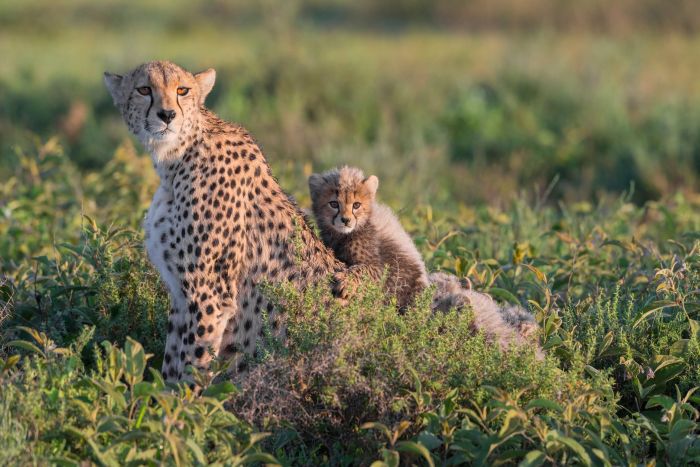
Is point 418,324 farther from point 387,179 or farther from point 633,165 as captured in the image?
point 633,165

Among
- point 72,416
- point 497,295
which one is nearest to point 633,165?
point 497,295

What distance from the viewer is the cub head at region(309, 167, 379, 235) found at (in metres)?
4.72

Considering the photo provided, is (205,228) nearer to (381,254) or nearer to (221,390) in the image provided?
(221,390)

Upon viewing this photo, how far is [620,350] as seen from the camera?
4305mm

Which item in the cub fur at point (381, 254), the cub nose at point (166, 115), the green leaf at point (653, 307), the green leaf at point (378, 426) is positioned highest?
the cub nose at point (166, 115)

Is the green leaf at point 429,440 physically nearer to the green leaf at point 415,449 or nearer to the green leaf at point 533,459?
the green leaf at point 415,449

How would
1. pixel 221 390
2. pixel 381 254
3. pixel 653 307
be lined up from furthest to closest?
pixel 381 254 → pixel 653 307 → pixel 221 390

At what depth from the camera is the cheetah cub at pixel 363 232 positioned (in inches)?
176

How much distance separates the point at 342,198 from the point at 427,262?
0.72 m

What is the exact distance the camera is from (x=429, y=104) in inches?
457

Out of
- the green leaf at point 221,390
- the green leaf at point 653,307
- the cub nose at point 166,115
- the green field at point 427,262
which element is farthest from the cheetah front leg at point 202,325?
the green leaf at point 653,307

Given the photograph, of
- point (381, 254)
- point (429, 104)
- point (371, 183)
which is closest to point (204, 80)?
point (371, 183)

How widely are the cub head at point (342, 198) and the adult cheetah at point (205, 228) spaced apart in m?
0.44

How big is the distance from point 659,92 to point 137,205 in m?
6.92
